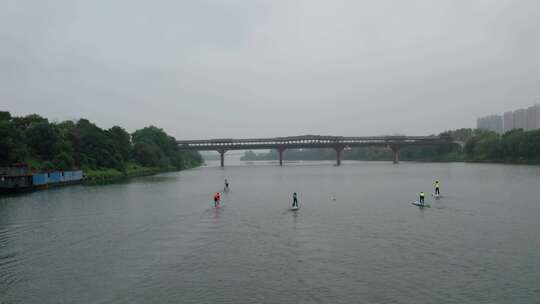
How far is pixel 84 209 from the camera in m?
44.7

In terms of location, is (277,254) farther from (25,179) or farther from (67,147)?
(67,147)

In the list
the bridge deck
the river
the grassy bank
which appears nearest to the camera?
the river

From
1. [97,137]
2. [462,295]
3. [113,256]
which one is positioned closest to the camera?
[462,295]

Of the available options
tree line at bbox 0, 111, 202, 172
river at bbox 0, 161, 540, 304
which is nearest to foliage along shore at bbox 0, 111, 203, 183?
tree line at bbox 0, 111, 202, 172

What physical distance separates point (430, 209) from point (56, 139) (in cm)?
8119

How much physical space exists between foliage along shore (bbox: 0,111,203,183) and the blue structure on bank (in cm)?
705

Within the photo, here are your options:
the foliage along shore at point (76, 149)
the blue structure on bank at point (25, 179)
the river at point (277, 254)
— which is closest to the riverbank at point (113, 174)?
the foliage along shore at point (76, 149)

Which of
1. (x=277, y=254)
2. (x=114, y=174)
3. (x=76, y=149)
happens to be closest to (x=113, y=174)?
(x=114, y=174)

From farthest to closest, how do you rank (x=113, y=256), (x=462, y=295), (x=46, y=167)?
(x=46, y=167) < (x=113, y=256) < (x=462, y=295)

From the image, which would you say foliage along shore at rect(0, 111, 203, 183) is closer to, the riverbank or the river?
the riverbank

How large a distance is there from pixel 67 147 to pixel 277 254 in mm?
82424

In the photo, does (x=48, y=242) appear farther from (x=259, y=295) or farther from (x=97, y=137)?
(x=97, y=137)

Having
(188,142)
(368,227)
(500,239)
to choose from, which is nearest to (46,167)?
(368,227)

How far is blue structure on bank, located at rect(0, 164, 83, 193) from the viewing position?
6481 centimetres
